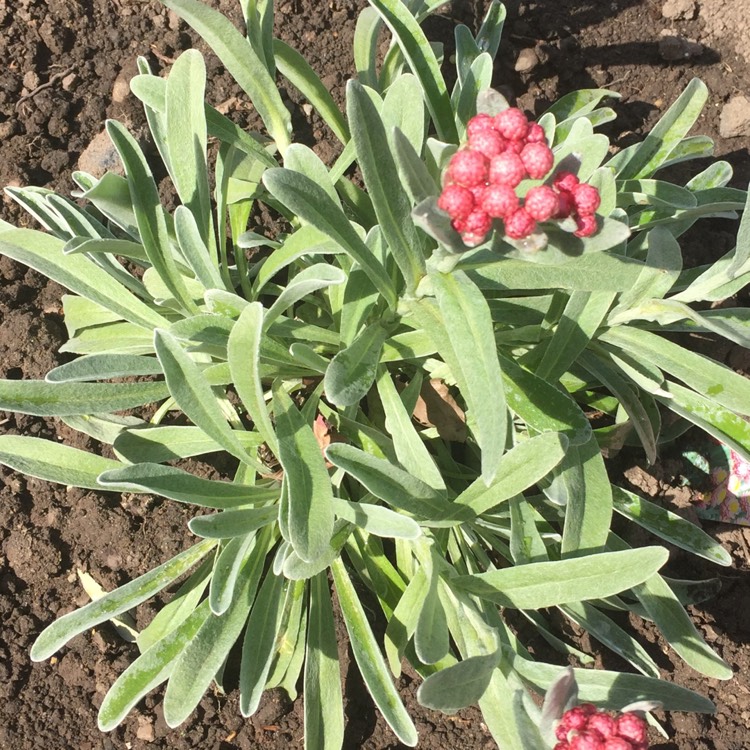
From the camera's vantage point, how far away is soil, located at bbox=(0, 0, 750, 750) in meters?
2.09

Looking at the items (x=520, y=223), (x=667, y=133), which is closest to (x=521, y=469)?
(x=520, y=223)

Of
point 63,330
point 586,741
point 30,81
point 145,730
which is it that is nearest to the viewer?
point 586,741

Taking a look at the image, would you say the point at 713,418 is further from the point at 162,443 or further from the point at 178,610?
the point at 178,610

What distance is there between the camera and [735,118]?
2684 millimetres

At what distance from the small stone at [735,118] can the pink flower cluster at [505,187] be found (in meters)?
2.04

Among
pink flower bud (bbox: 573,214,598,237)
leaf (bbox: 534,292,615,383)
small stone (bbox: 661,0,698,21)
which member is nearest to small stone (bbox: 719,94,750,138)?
small stone (bbox: 661,0,698,21)

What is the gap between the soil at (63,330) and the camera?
2.09 m

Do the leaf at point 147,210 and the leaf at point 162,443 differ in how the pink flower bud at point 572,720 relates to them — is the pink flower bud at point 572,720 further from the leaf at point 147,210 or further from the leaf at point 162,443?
the leaf at point 147,210

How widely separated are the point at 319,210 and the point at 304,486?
52 centimetres

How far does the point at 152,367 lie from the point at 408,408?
0.65 metres

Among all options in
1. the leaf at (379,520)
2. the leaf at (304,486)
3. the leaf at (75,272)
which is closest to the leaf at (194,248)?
the leaf at (75,272)

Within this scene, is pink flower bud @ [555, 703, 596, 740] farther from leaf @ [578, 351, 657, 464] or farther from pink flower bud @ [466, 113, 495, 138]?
pink flower bud @ [466, 113, 495, 138]

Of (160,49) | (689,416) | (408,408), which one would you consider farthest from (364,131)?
(160,49)

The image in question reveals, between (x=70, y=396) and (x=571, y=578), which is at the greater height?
(x=70, y=396)
